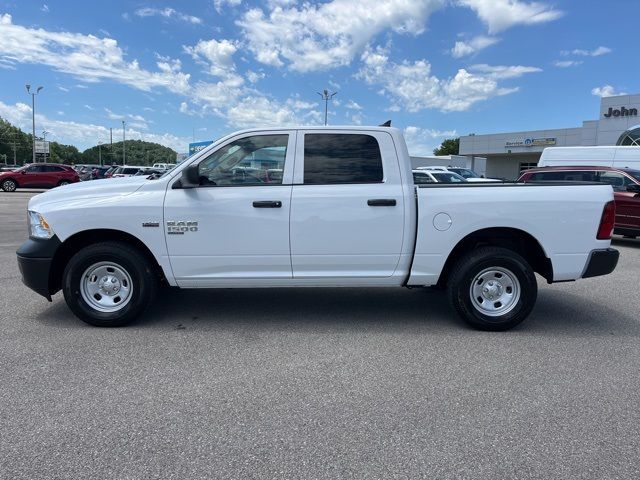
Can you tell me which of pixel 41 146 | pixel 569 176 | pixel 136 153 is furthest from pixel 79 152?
pixel 569 176

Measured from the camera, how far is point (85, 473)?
8.36 feet

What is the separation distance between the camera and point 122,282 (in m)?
4.79

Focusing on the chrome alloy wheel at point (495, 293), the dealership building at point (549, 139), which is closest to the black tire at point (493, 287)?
the chrome alloy wheel at point (495, 293)

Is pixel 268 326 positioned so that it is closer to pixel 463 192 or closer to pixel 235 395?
pixel 235 395

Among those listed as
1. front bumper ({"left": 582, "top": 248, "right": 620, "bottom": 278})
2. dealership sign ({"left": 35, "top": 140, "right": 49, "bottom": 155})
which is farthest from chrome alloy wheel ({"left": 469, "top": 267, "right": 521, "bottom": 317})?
dealership sign ({"left": 35, "top": 140, "right": 49, "bottom": 155})

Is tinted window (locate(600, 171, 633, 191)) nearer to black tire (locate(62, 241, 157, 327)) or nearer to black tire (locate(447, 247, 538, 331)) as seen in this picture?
black tire (locate(447, 247, 538, 331))

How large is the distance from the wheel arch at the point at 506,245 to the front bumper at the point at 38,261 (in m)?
3.83

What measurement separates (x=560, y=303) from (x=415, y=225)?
8.48ft

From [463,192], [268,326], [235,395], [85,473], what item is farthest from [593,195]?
[85,473]

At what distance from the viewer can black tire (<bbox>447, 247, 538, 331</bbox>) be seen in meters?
4.74

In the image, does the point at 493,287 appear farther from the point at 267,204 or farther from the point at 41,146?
the point at 41,146

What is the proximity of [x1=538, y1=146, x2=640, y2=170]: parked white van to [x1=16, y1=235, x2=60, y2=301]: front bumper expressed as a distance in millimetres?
16248

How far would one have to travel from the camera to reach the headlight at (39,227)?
4590 mm

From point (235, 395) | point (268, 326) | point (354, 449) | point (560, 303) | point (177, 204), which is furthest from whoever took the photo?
point (560, 303)
